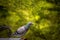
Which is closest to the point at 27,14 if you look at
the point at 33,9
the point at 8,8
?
the point at 33,9

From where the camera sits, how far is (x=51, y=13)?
2221 mm

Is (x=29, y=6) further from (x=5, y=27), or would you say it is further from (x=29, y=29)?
(x=5, y=27)

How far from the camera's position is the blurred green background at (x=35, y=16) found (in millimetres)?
2166

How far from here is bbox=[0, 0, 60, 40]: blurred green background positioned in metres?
2.17

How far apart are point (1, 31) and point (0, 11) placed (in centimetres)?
31

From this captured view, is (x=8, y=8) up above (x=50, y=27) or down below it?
Result: above

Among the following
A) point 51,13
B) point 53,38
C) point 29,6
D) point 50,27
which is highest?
point 29,6

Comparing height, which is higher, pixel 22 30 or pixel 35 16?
pixel 35 16

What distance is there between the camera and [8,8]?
2195 millimetres

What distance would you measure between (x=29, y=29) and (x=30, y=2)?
0.42 meters

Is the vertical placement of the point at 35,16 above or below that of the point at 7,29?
above

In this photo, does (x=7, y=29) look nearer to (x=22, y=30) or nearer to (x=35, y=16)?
(x=22, y=30)

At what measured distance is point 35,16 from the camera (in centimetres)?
220

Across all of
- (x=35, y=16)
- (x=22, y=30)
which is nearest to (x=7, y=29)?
(x=22, y=30)
